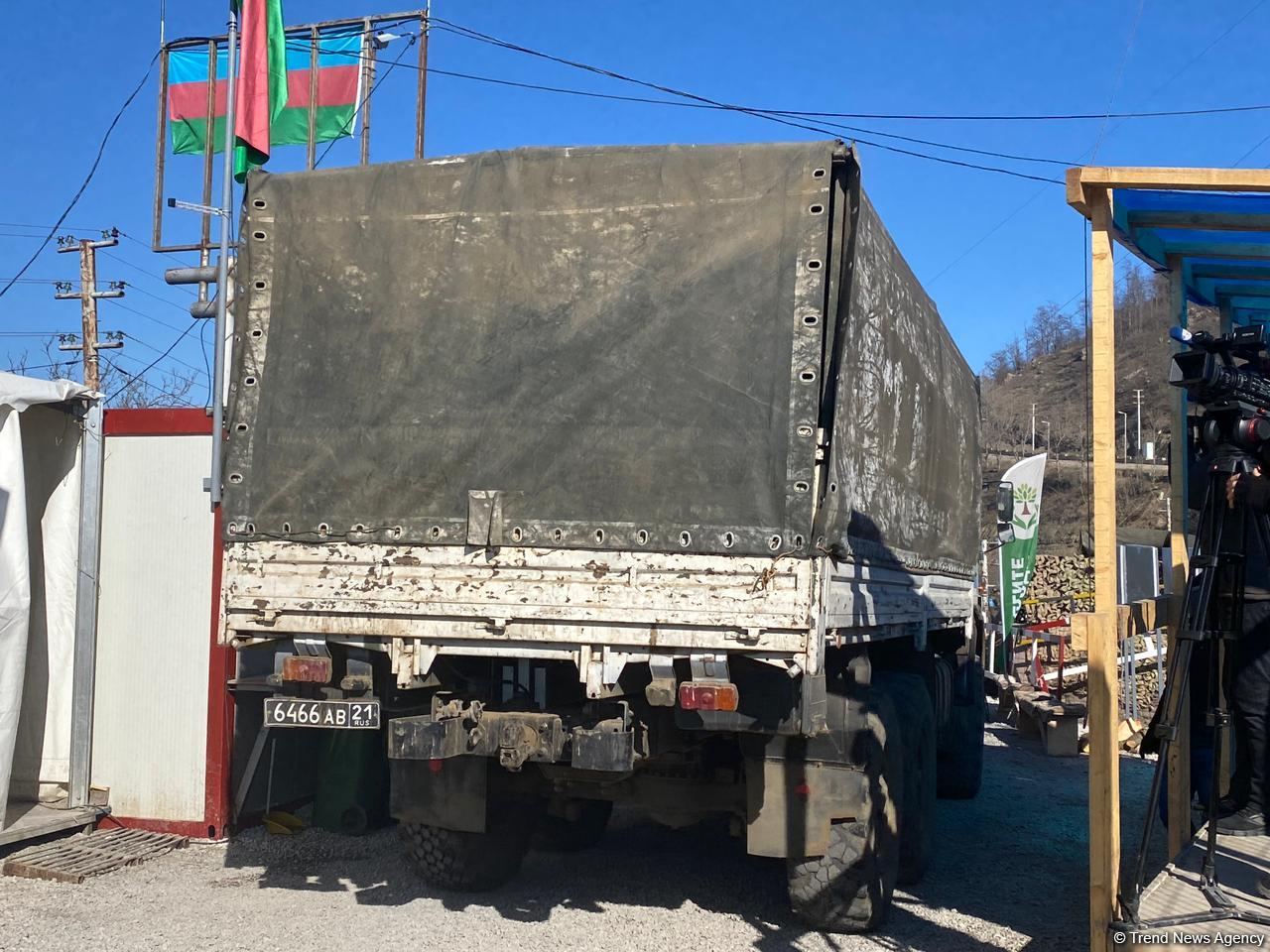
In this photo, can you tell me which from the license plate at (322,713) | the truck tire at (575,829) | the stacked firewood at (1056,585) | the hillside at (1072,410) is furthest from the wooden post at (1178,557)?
the hillside at (1072,410)

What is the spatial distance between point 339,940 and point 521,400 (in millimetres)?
2921

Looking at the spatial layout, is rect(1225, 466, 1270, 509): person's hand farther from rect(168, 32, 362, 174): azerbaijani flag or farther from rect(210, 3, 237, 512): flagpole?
rect(168, 32, 362, 174): azerbaijani flag

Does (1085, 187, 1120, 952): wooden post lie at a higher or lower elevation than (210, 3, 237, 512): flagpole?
lower

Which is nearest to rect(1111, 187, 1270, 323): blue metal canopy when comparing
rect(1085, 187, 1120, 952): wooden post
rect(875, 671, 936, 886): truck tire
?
rect(1085, 187, 1120, 952): wooden post

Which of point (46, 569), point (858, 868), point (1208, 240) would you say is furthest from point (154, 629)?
point (1208, 240)

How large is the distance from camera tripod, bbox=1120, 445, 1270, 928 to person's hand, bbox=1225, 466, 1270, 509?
2cm

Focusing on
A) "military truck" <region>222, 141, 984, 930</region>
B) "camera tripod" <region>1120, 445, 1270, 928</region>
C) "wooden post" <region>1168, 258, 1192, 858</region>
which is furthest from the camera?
"wooden post" <region>1168, 258, 1192, 858</region>

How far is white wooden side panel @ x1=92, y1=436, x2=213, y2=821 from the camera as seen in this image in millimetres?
8352

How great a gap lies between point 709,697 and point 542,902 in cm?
248

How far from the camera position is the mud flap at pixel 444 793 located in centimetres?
631

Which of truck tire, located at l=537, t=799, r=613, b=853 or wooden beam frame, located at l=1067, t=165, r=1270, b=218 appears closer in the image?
wooden beam frame, located at l=1067, t=165, r=1270, b=218

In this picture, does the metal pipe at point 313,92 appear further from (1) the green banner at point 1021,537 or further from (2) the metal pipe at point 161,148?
(1) the green banner at point 1021,537

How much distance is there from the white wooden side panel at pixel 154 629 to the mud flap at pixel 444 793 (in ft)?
8.49

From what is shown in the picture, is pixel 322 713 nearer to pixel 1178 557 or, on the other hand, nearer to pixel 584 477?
pixel 584 477
